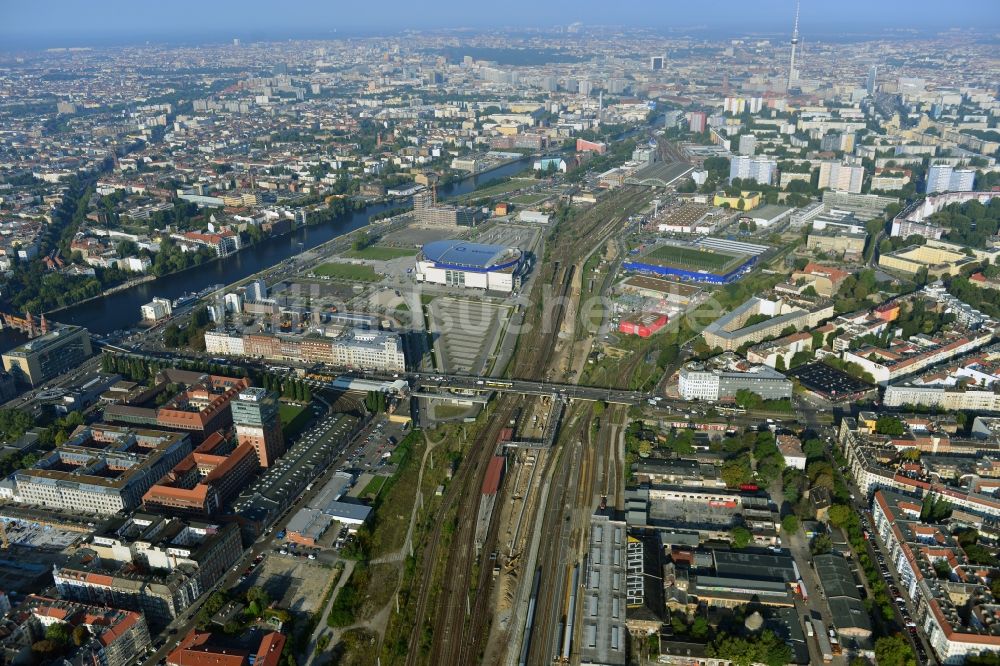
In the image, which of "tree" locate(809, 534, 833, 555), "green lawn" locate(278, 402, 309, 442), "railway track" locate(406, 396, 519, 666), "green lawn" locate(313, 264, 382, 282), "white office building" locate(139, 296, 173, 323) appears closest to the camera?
"railway track" locate(406, 396, 519, 666)

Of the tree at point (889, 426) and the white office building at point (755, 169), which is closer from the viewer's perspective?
the tree at point (889, 426)

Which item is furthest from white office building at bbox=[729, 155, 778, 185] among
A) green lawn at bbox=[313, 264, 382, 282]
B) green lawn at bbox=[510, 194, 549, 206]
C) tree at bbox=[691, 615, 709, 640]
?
tree at bbox=[691, 615, 709, 640]

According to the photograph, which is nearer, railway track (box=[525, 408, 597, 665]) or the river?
railway track (box=[525, 408, 597, 665])

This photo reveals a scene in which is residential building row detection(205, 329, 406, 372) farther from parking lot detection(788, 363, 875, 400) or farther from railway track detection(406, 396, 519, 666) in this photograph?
parking lot detection(788, 363, 875, 400)

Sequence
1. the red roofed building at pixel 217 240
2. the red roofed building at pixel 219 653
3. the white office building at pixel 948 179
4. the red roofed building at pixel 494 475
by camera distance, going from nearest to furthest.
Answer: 1. the red roofed building at pixel 219 653
2. the red roofed building at pixel 494 475
3. the red roofed building at pixel 217 240
4. the white office building at pixel 948 179

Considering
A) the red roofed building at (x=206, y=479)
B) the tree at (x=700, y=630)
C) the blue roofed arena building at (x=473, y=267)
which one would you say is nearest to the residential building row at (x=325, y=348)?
the red roofed building at (x=206, y=479)

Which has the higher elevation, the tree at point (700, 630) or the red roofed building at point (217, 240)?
the red roofed building at point (217, 240)

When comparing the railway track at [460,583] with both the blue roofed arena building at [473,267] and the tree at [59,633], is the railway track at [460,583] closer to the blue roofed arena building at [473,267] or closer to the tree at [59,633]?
the tree at [59,633]
